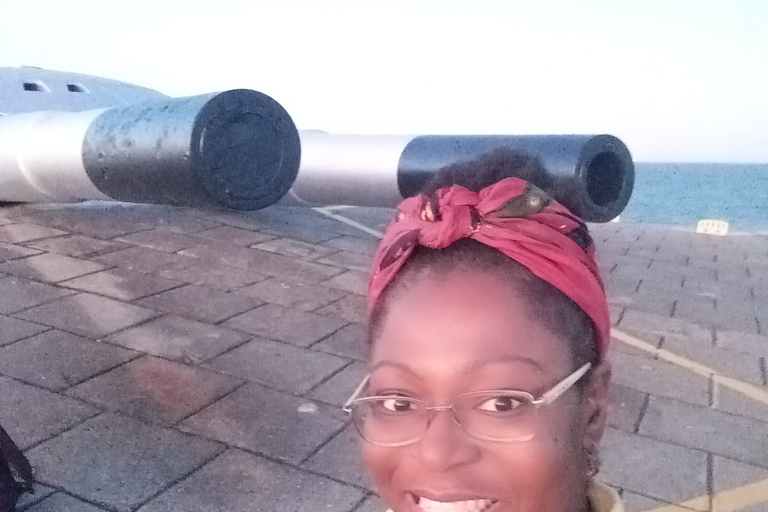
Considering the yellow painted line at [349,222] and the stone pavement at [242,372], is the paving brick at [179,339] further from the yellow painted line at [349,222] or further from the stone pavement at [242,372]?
the yellow painted line at [349,222]

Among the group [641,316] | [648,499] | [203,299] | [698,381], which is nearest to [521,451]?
[648,499]

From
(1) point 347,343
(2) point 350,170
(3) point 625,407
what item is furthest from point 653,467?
(2) point 350,170

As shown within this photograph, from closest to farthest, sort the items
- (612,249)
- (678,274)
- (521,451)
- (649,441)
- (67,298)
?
(521,451) → (649,441) → (67,298) → (678,274) → (612,249)

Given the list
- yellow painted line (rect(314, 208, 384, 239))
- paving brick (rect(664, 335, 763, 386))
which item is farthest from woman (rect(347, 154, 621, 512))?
yellow painted line (rect(314, 208, 384, 239))

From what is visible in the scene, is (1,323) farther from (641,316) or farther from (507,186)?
(641,316)

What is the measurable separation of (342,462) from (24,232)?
357 centimetres

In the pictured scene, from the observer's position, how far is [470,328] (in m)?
1.15

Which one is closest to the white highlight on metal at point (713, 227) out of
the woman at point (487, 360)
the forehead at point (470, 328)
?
the woman at point (487, 360)

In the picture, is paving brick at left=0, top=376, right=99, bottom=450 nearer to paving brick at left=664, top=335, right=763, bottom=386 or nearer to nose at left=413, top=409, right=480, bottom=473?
nose at left=413, top=409, right=480, bottom=473

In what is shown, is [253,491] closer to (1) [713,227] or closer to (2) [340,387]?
(2) [340,387]

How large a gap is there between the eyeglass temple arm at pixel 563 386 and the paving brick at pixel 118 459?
1.48 meters

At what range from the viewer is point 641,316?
4211 mm

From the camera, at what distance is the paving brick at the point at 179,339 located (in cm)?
315

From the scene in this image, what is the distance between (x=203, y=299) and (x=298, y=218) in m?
2.64
